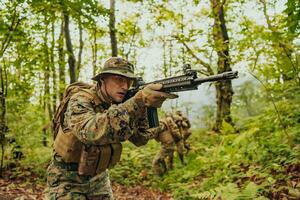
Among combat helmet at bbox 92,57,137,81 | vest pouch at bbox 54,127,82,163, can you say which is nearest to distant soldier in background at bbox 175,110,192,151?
combat helmet at bbox 92,57,137,81

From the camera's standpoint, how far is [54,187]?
3.53 m

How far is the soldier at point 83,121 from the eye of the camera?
9.98ft

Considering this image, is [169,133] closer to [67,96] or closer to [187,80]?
[67,96]

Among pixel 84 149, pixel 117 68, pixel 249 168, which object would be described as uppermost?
pixel 117 68

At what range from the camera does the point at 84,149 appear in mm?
3352

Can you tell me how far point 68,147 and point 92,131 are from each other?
692mm

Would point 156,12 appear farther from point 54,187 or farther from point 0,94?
point 54,187

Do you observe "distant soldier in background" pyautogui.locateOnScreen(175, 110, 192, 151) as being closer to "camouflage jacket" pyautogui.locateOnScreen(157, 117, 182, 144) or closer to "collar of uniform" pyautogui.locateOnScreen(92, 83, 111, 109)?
"camouflage jacket" pyautogui.locateOnScreen(157, 117, 182, 144)

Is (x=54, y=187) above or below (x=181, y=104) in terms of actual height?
below

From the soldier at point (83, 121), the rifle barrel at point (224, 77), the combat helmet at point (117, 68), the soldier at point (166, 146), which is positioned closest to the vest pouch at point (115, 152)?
the soldier at point (83, 121)

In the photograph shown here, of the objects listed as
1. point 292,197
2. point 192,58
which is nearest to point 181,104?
point 192,58

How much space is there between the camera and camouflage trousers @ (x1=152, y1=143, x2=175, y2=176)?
972cm

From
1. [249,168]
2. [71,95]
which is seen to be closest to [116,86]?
[71,95]

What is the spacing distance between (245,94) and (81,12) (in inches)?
744
